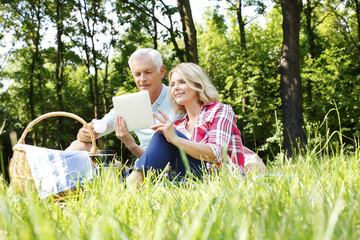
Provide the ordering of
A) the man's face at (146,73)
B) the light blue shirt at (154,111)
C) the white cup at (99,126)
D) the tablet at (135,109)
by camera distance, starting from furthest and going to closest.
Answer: the man's face at (146,73)
the light blue shirt at (154,111)
the white cup at (99,126)
the tablet at (135,109)

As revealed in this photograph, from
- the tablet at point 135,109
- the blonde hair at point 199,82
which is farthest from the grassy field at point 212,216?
the blonde hair at point 199,82

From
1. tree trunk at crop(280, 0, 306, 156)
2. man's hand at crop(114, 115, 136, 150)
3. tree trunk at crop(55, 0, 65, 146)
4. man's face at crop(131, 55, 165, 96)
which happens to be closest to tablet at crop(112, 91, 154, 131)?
man's hand at crop(114, 115, 136, 150)

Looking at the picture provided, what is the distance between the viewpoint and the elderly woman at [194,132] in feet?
8.71

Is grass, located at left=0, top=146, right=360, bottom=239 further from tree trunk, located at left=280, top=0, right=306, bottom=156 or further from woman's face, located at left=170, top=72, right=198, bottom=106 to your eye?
tree trunk, located at left=280, top=0, right=306, bottom=156

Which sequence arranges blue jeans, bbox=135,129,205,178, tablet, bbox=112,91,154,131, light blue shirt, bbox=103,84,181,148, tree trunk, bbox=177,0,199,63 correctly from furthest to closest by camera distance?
tree trunk, bbox=177,0,199,63 → light blue shirt, bbox=103,84,181,148 → tablet, bbox=112,91,154,131 → blue jeans, bbox=135,129,205,178

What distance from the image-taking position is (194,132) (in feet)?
10.3

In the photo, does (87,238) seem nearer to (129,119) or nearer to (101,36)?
(129,119)

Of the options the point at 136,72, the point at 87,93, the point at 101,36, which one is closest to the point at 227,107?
the point at 136,72

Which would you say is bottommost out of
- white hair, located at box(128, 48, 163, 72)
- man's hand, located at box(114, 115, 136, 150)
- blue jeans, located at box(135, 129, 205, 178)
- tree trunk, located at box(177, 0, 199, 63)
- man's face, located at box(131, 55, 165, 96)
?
blue jeans, located at box(135, 129, 205, 178)

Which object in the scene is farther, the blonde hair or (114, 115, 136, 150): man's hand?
the blonde hair

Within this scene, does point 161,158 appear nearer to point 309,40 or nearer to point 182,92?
point 182,92

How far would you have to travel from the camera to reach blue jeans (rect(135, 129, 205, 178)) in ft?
8.60

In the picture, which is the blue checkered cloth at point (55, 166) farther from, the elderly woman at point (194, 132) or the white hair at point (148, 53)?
the white hair at point (148, 53)

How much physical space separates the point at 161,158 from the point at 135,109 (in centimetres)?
59
